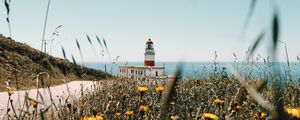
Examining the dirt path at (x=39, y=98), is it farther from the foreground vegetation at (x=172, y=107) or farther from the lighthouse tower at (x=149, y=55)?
the lighthouse tower at (x=149, y=55)

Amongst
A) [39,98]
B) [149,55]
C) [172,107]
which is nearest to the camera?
[172,107]

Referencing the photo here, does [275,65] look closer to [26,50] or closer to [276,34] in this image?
[276,34]

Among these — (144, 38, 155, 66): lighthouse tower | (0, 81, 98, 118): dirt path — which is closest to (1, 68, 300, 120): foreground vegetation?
(0, 81, 98, 118): dirt path

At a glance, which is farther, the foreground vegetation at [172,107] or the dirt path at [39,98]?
the dirt path at [39,98]

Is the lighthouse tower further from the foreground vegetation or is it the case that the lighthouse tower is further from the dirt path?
the foreground vegetation

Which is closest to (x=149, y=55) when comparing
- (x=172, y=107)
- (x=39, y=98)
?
(x=39, y=98)

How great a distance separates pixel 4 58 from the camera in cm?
2605

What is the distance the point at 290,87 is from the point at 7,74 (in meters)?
19.3

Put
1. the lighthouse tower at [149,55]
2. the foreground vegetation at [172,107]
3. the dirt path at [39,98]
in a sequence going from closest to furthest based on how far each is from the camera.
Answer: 1. the foreground vegetation at [172,107]
2. the dirt path at [39,98]
3. the lighthouse tower at [149,55]

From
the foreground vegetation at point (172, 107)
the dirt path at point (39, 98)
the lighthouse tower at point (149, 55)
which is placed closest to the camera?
the foreground vegetation at point (172, 107)

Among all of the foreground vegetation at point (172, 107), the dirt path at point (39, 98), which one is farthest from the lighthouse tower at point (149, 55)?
the foreground vegetation at point (172, 107)

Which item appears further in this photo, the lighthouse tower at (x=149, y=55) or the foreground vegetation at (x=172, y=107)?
the lighthouse tower at (x=149, y=55)

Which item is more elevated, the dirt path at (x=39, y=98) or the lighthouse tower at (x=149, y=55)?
the lighthouse tower at (x=149, y=55)

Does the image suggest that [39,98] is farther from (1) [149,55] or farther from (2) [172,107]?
(1) [149,55]
